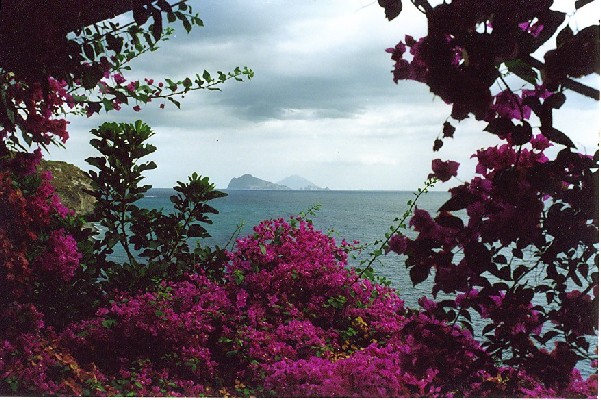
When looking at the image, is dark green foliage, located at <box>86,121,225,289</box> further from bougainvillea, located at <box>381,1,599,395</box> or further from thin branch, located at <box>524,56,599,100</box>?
thin branch, located at <box>524,56,599,100</box>

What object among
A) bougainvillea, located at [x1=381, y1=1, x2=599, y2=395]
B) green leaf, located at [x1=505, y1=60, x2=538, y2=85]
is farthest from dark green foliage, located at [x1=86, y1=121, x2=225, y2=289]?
green leaf, located at [x1=505, y1=60, x2=538, y2=85]

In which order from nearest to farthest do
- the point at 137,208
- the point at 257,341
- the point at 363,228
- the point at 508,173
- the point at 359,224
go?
the point at 508,173, the point at 257,341, the point at 137,208, the point at 363,228, the point at 359,224

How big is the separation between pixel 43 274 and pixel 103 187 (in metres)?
0.61

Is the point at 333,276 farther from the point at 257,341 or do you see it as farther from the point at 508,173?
the point at 508,173

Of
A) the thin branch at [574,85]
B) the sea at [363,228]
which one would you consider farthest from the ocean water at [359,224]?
the thin branch at [574,85]

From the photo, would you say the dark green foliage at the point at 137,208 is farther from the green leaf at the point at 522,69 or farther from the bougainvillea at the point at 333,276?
the green leaf at the point at 522,69

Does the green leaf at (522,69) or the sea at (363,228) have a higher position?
the green leaf at (522,69)

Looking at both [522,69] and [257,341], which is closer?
[522,69]

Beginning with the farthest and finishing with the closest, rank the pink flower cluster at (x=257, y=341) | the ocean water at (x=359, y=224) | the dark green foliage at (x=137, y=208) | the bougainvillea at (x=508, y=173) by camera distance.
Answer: the ocean water at (x=359, y=224), the dark green foliage at (x=137, y=208), the pink flower cluster at (x=257, y=341), the bougainvillea at (x=508, y=173)

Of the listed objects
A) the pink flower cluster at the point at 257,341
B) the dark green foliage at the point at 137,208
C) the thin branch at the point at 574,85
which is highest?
the thin branch at the point at 574,85

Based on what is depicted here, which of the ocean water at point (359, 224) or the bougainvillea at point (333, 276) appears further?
the ocean water at point (359, 224)

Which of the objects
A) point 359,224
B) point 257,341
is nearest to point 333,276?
point 257,341

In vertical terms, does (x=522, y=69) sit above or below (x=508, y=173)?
above

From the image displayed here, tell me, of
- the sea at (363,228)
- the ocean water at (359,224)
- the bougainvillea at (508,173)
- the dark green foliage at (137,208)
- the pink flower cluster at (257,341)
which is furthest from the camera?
the ocean water at (359,224)
